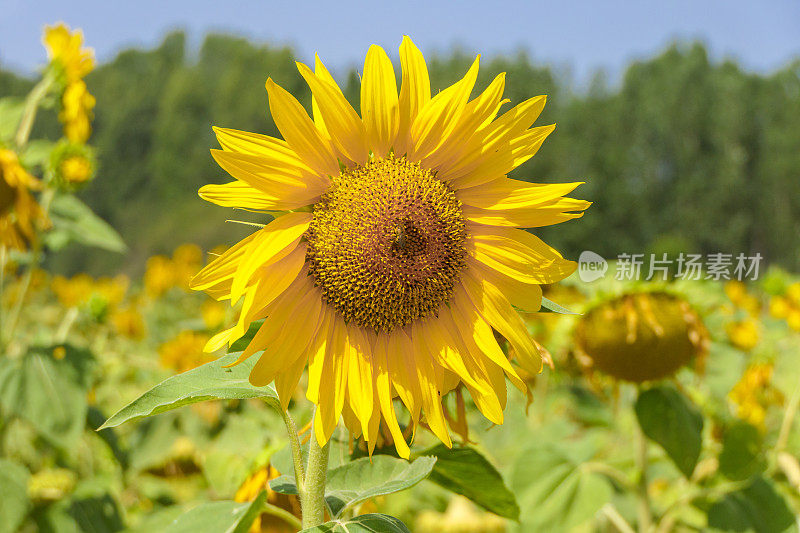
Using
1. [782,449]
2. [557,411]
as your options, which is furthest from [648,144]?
[782,449]

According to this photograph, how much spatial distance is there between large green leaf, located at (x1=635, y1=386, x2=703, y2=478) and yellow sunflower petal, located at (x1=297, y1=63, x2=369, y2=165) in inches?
39.4

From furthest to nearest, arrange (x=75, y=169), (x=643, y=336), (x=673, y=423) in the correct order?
(x=75, y=169) < (x=643, y=336) < (x=673, y=423)

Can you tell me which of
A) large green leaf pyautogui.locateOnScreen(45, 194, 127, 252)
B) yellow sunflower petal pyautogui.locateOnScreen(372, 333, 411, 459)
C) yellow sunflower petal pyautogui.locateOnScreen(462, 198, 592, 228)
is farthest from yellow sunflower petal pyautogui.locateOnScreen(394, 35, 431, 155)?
large green leaf pyautogui.locateOnScreen(45, 194, 127, 252)

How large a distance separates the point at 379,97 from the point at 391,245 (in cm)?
15

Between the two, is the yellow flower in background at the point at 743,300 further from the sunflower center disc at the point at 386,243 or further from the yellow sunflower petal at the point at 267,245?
the yellow sunflower petal at the point at 267,245

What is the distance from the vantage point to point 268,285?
0.66m

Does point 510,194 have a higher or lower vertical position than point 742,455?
higher

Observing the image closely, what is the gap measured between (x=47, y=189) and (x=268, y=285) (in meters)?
1.69

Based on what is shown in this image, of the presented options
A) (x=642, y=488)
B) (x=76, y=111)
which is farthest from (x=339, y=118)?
(x=76, y=111)

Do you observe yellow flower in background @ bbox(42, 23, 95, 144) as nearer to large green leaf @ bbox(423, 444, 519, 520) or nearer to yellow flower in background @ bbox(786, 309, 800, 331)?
large green leaf @ bbox(423, 444, 519, 520)

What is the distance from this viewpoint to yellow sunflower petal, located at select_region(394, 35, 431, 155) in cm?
66

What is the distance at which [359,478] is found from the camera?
30.5 inches

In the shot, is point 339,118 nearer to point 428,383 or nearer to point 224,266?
point 224,266

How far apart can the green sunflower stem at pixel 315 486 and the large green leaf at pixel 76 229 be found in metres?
1.39
